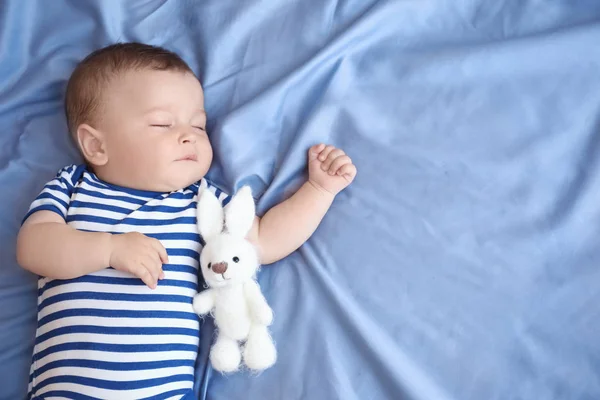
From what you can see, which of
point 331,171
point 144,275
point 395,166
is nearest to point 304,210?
point 331,171

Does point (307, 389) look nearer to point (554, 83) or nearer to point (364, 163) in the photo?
point (364, 163)

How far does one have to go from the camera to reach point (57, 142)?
1175mm

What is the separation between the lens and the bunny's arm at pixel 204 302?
949 mm

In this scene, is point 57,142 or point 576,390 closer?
point 576,390

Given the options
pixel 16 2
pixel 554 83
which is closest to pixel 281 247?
pixel 554 83

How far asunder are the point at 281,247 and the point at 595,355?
0.52m

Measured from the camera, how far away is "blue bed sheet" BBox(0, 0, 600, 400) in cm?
92

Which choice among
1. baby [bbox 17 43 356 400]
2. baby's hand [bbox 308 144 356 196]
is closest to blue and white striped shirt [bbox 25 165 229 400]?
baby [bbox 17 43 356 400]

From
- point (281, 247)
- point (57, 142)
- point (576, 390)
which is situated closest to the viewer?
point (576, 390)

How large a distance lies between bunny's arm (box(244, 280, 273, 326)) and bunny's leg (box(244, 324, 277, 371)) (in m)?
0.02

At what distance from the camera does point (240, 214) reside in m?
0.95

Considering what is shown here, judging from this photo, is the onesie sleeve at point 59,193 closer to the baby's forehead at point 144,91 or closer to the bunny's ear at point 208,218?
the baby's forehead at point 144,91

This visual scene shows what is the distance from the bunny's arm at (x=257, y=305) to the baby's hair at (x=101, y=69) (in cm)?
43

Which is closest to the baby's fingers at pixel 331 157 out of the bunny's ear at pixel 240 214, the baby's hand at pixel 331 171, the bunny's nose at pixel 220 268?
the baby's hand at pixel 331 171
